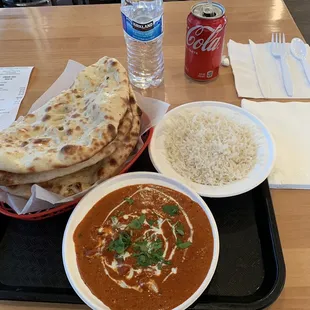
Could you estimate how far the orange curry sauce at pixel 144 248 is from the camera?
0.96 meters

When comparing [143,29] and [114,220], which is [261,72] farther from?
[114,220]

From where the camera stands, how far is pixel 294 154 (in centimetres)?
144

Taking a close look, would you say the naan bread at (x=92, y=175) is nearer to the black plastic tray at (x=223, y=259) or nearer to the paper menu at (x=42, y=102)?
the paper menu at (x=42, y=102)

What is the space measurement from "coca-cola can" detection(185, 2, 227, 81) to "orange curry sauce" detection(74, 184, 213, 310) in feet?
2.56

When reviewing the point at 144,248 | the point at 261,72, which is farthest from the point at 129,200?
the point at 261,72

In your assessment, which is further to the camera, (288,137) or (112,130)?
(288,137)

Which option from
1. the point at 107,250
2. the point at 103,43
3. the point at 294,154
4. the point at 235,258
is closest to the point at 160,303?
the point at 107,250

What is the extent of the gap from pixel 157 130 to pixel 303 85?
0.84 metres

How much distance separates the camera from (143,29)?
1.55m

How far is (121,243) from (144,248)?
0.07 meters

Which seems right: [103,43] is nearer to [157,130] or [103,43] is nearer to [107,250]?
[157,130]

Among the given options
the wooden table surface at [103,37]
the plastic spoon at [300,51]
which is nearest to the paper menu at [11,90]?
the wooden table surface at [103,37]

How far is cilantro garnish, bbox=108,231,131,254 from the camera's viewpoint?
1.02m

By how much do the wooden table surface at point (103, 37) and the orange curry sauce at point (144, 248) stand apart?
0.43 metres
